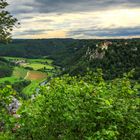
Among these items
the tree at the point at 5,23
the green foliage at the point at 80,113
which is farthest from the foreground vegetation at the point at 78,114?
the tree at the point at 5,23

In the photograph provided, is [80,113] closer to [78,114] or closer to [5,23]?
[78,114]

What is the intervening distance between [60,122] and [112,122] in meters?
2.17

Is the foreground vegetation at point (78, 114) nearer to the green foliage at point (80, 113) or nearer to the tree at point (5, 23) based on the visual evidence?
the green foliage at point (80, 113)

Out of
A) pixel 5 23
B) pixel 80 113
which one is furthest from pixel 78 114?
pixel 5 23

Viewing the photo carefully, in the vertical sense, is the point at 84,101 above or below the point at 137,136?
above

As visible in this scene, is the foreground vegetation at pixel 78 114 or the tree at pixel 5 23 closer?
the foreground vegetation at pixel 78 114

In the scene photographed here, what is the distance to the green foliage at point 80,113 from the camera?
13.5m

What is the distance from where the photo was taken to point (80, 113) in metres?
13.7

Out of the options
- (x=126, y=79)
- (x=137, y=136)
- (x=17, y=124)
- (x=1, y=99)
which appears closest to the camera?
(x=1, y=99)

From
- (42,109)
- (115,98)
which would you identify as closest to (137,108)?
(115,98)

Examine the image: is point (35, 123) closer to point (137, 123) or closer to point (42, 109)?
point (42, 109)

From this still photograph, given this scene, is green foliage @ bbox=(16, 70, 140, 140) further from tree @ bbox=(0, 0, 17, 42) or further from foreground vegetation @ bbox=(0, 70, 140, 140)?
tree @ bbox=(0, 0, 17, 42)

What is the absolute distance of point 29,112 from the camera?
14.2m

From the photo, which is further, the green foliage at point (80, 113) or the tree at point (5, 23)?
the tree at point (5, 23)
